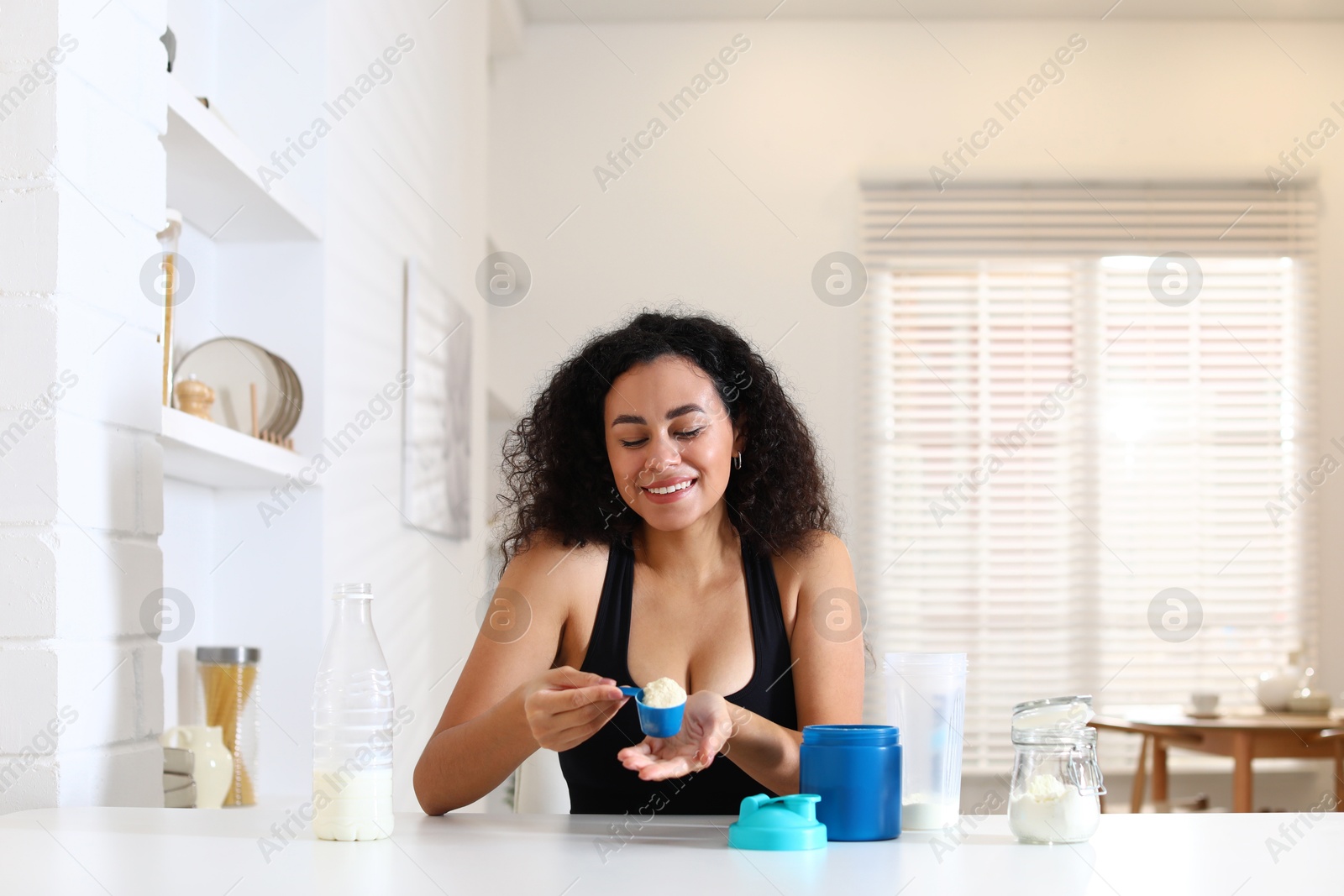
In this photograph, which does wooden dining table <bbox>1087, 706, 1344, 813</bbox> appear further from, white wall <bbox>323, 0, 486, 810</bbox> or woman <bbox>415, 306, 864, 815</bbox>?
woman <bbox>415, 306, 864, 815</bbox>

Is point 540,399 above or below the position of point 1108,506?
above

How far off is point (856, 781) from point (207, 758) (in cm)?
106

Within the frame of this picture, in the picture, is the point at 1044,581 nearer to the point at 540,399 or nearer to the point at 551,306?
the point at 551,306

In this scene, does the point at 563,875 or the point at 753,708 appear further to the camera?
the point at 753,708

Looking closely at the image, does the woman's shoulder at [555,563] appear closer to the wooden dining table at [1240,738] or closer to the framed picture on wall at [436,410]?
the framed picture on wall at [436,410]

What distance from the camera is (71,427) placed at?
1.17m

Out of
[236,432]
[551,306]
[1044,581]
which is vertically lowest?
[1044,581]

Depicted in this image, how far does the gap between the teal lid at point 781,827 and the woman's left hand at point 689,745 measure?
0.19ft

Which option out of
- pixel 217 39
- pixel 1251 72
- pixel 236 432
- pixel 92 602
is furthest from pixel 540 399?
pixel 1251 72

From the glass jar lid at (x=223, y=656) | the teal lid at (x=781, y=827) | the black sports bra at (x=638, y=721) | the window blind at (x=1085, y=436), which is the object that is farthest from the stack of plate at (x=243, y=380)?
the window blind at (x=1085, y=436)

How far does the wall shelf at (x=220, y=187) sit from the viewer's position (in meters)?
1.49

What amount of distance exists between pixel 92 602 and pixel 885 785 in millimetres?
810

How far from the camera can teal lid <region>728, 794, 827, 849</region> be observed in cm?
90

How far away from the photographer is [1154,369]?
4.02 metres
